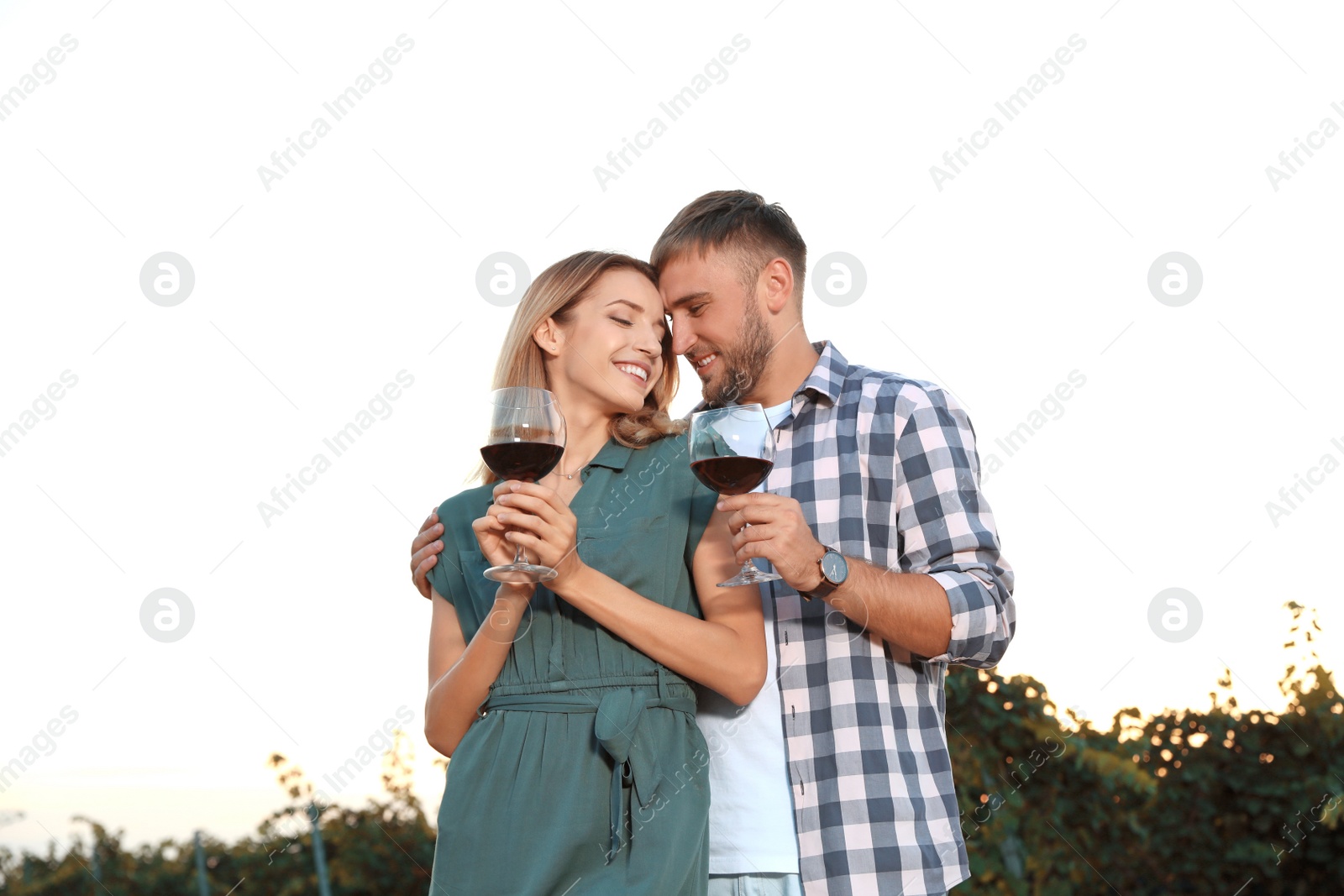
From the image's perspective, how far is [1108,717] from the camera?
6.24 meters

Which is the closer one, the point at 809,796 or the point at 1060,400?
the point at 809,796

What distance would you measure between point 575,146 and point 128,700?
12.6ft

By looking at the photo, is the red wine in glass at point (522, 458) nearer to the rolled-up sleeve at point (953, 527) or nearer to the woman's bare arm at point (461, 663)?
the woman's bare arm at point (461, 663)

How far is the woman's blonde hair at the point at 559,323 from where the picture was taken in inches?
98.4

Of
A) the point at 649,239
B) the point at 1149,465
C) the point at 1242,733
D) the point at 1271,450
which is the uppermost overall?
the point at 1271,450

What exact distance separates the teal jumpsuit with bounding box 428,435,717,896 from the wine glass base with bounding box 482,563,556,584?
0.34 m

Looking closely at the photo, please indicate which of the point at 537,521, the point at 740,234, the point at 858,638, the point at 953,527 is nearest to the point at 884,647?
the point at 858,638

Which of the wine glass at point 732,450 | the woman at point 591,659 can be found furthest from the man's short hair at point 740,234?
the wine glass at point 732,450

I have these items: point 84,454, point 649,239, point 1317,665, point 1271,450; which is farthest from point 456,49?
point 1317,665

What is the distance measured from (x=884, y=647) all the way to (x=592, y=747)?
0.70 metres

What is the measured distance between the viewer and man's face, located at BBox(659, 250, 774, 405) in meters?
2.96

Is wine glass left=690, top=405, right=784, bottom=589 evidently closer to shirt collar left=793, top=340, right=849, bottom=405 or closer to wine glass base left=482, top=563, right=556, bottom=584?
wine glass base left=482, top=563, right=556, bottom=584

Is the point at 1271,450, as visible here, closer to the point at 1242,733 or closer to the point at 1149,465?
the point at 1149,465

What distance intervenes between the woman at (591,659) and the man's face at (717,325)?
0.49 meters
